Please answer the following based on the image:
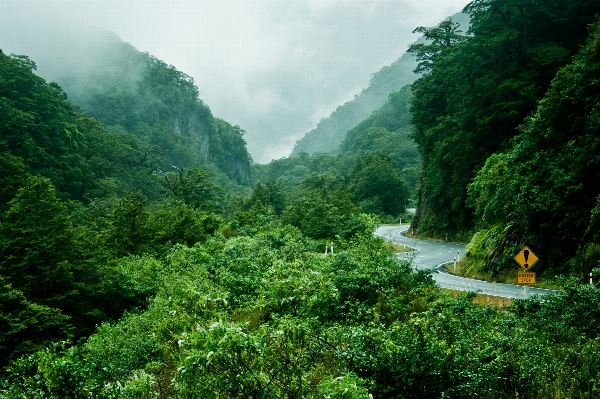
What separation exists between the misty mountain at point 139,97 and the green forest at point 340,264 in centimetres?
4727

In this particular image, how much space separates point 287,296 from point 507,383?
10.4ft

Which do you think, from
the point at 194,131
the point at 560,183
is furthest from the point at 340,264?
the point at 194,131

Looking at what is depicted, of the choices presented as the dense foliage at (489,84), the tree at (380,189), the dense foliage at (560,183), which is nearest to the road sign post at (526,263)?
the dense foliage at (560,183)

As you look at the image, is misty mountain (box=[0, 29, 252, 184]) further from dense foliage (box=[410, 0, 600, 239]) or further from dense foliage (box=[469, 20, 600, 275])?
dense foliage (box=[469, 20, 600, 275])

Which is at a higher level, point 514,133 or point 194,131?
point 194,131

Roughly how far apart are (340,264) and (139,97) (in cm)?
10050

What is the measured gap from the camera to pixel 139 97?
10162 cm

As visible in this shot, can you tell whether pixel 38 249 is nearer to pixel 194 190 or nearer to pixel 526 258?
pixel 526 258

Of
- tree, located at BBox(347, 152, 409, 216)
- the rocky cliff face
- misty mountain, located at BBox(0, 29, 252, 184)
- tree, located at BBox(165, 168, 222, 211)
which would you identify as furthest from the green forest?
the rocky cliff face

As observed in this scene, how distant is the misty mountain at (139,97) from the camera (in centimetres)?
9244

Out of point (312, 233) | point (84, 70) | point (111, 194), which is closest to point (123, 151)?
point (111, 194)

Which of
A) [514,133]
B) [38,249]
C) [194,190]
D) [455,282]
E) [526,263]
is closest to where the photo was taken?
[526,263]

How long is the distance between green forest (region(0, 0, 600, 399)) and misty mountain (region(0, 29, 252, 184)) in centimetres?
4727

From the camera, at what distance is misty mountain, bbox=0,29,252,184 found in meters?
92.4
